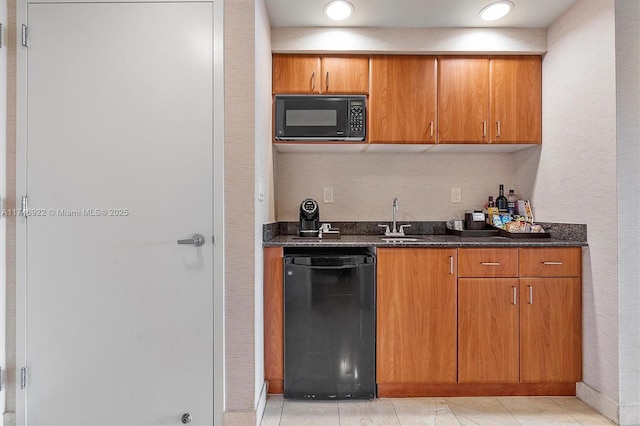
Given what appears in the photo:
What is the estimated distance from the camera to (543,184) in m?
2.55

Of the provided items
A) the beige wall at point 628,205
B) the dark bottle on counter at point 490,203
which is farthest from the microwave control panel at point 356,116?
the beige wall at point 628,205

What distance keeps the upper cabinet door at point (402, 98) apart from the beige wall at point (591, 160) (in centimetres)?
76

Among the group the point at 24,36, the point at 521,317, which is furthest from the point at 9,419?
the point at 521,317

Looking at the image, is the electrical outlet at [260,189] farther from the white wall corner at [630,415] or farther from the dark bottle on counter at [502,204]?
the white wall corner at [630,415]

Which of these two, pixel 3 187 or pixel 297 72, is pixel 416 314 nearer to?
pixel 297 72

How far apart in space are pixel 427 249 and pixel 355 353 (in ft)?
2.36

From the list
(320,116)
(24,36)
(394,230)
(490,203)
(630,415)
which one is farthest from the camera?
(490,203)

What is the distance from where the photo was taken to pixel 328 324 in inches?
84.6

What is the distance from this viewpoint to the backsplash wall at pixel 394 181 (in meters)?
2.88

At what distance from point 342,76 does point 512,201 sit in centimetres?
155

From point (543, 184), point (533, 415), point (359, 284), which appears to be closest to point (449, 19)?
point (543, 184)

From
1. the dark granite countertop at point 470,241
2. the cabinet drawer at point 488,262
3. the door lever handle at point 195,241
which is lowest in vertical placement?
the cabinet drawer at point 488,262

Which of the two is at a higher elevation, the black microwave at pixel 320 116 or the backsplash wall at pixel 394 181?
the black microwave at pixel 320 116

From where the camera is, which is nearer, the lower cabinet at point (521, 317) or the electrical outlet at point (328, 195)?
the lower cabinet at point (521, 317)
